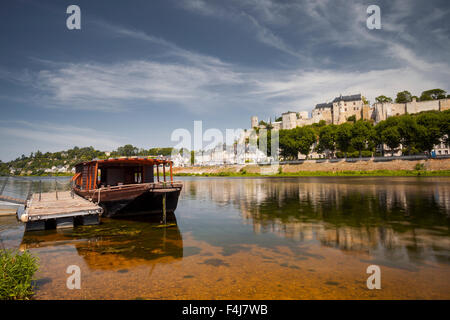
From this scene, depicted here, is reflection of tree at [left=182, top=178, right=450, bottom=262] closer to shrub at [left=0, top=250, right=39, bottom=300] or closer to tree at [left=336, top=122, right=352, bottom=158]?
shrub at [left=0, top=250, right=39, bottom=300]

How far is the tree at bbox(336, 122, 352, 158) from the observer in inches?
3398

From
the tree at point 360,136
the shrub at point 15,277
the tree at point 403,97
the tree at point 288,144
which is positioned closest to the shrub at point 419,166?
the tree at point 360,136

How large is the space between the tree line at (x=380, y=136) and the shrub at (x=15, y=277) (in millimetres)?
82645

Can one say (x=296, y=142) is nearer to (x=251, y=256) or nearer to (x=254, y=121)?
(x=251, y=256)

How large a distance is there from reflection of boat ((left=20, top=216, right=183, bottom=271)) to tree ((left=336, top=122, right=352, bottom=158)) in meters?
81.6

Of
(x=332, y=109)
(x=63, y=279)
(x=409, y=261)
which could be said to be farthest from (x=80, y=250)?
(x=332, y=109)

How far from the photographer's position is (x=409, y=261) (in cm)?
980

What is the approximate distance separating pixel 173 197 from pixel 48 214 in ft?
26.6

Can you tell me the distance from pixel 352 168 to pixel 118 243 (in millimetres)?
78555

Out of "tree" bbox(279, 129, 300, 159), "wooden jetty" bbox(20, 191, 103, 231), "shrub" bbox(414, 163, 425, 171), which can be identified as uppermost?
"tree" bbox(279, 129, 300, 159)

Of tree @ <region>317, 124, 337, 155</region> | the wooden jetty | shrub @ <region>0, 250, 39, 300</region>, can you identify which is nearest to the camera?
shrub @ <region>0, 250, 39, 300</region>

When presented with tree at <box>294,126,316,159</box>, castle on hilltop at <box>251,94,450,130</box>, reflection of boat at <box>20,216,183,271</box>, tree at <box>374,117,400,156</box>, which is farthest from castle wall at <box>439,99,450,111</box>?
reflection of boat at <box>20,216,183,271</box>

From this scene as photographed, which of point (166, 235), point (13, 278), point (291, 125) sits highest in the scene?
point (291, 125)
